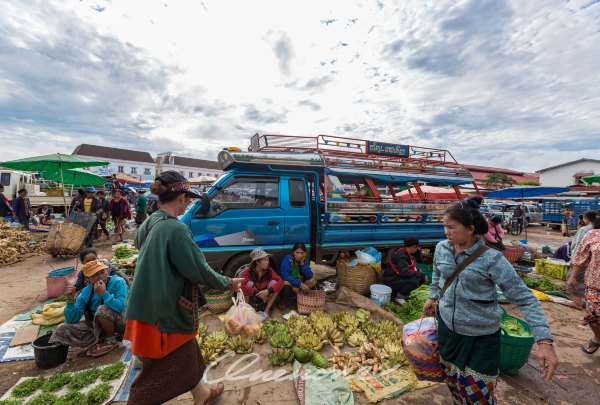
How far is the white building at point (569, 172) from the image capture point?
102 ft

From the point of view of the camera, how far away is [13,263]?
7727mm

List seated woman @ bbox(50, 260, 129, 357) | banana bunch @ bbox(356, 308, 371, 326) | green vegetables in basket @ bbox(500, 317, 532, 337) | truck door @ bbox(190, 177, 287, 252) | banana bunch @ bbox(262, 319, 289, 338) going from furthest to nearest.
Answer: truck door @ bbox(190, 177, 287, 252) < banana bunch @ bbox(356, 308, 371, 326) < banana bunch @ bbox(262, 319, 289, 338) < seated woman @ bbox(50, 260, 129, 357) < green vegetables in basket @ bbox(500, 317, 532, 337)

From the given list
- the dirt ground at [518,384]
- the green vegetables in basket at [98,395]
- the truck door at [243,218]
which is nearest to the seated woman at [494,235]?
the dirt ground at [518,384]

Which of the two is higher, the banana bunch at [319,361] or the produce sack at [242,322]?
the produce sack at [242,322]

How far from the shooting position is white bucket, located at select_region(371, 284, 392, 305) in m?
4.97

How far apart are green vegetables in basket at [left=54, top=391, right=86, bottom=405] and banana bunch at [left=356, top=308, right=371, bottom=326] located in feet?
11.5

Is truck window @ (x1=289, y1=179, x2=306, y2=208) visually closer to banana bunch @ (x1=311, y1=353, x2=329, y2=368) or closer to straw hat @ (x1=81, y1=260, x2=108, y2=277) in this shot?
banana bunch @ (x1=311, y1=353, x2=329, y2=368)

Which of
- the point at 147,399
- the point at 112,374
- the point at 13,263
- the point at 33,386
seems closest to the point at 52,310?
the point at 33,386

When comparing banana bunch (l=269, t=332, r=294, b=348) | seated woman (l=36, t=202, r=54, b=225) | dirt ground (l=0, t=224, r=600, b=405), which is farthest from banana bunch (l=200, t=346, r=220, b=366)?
seated woman (l=36, t=202, r=54, b=225)

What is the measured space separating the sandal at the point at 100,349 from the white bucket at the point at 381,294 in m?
4.15

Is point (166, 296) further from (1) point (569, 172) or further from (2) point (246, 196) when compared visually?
(1) point (569, 172)

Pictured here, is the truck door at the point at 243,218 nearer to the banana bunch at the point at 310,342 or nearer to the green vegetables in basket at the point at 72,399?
the banana bunch at the point at 310,342

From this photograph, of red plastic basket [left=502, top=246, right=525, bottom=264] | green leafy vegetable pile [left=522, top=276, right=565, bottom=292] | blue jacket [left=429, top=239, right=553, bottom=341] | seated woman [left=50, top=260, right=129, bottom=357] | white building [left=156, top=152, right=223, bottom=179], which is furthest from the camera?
white building [left=156, top=152, right=223, bottom=179]

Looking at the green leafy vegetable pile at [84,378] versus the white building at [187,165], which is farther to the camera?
the white building at [187,165]
